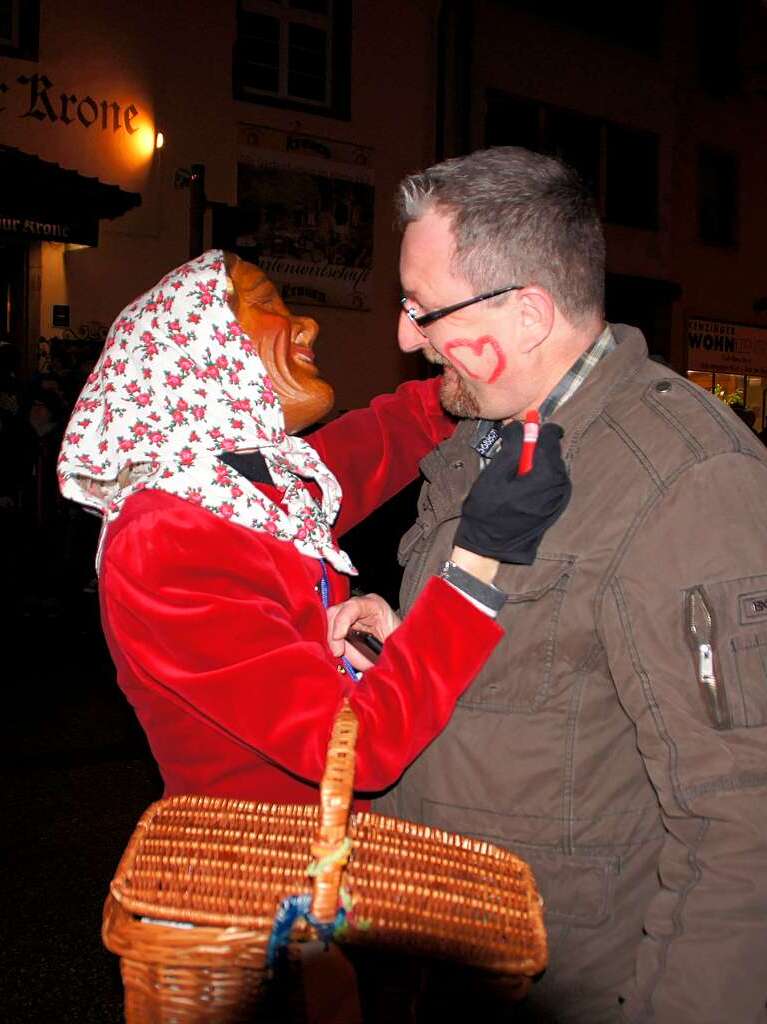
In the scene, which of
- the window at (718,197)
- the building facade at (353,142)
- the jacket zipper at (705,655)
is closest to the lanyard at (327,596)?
the jacket zipper at (705,655)

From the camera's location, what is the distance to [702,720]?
1.50 meters

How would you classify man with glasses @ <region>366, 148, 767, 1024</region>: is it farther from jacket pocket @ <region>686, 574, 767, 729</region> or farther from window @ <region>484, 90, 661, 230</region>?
window @ <region>484, 90, 661, 230</region>

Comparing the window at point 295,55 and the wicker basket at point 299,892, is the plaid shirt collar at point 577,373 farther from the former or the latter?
the window at point 295,55

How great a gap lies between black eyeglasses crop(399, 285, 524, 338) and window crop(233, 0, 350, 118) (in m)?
11.3

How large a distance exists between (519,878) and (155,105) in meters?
11.7

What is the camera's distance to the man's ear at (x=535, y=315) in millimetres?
1872

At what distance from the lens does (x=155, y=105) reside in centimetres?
1161

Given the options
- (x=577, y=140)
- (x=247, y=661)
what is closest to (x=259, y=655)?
(x=247, y=661)

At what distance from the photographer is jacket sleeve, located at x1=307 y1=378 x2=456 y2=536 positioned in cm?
278

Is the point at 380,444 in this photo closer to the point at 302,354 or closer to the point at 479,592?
the point at 302,354

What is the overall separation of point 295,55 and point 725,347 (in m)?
9.20

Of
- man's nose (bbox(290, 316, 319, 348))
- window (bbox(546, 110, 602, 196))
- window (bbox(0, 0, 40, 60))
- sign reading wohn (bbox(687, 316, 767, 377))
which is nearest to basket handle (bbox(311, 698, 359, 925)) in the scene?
man's nose (bbox(290, 316, 319, 348))

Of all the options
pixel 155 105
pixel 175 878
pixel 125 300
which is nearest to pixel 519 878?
pixel 175 878

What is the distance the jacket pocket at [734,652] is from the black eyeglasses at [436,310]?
70 cm
